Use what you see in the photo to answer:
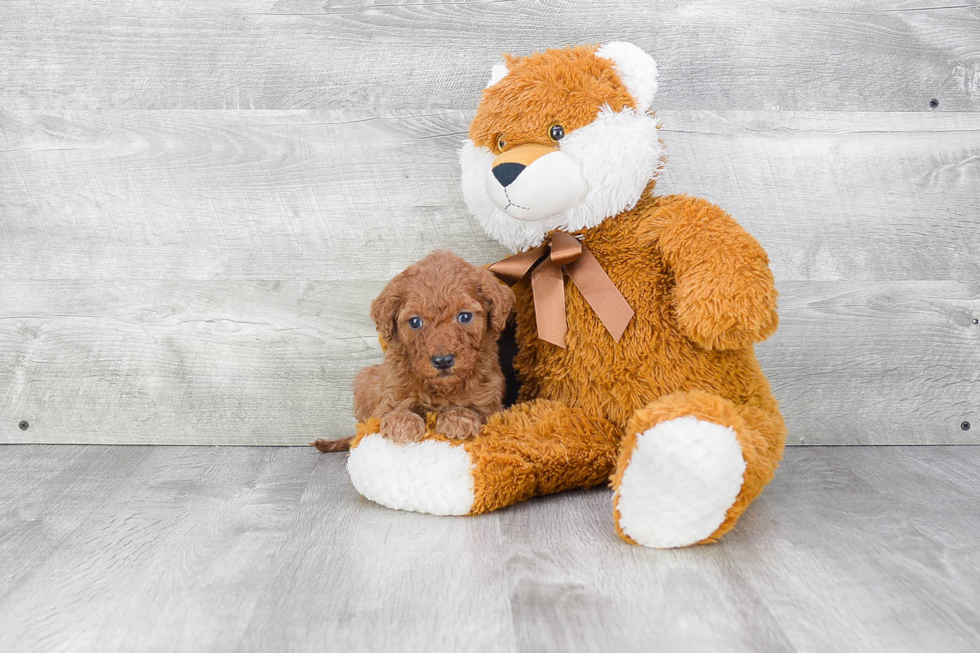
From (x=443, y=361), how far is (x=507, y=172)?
0.75 feet

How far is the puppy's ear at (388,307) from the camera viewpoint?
94 cm

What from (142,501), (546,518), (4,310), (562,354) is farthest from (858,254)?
(4,310)

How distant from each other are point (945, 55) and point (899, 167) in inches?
7.1

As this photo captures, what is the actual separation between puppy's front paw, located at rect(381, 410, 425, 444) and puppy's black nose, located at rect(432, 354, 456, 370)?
0.07 m

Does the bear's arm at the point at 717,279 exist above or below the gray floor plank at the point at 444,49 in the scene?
below

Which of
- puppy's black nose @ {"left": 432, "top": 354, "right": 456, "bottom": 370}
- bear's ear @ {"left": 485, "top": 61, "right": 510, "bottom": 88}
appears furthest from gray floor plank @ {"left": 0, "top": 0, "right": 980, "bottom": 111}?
puppy's black nose @ {"left": 432, "top": 354, "right": 456, "bottom": 370}

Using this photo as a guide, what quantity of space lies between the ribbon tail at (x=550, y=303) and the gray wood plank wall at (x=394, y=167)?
0.23 meters

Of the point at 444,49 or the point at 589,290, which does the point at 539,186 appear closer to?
the point at 589,290

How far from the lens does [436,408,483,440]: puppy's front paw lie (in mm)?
917

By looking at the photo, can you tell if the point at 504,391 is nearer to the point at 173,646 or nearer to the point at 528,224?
the point at 528,224

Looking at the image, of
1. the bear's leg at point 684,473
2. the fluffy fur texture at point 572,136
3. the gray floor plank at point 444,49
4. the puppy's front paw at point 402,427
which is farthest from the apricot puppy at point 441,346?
the gray floor plank at point 444,49

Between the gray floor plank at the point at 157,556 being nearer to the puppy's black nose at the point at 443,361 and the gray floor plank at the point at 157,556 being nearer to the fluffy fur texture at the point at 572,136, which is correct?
the puppy's black nose at the point at 443,361

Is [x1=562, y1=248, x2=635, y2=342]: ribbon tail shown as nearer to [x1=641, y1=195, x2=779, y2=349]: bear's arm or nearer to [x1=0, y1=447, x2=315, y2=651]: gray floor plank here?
[x1=641, y1=195, x2=779, y2=349]: bear's arm

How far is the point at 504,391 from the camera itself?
3.29 ft
